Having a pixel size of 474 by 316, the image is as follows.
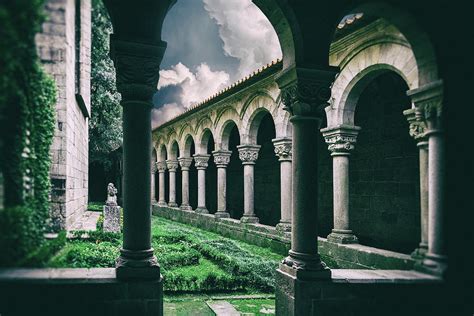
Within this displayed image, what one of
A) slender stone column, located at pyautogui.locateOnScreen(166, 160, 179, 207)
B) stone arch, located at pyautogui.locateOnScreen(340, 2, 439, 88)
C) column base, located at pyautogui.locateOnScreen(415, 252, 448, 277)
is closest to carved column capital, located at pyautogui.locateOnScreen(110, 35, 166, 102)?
stone arch, located at pyautogui.locateOnScreen(340, 2, 439, 88)

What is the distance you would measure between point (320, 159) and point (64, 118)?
721 centimetres

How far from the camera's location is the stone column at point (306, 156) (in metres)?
4.32

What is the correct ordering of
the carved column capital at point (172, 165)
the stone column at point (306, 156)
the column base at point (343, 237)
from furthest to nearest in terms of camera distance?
the carved column capital at point (172, 165) → the column base at point (343, 237) → the stone column at point (306, 156)

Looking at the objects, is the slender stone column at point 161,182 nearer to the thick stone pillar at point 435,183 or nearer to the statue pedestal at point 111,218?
the statue pedestal at point 111,218

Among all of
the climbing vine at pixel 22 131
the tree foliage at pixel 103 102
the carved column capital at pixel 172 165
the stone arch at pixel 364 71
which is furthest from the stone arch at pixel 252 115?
the carved column capital at pixel 172 165

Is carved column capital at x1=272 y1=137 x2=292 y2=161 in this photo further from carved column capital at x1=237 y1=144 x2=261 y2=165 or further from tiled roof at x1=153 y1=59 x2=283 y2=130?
carved column capital at x1=237 y1=144 x2=261 y2=165

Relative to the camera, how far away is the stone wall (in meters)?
3.41

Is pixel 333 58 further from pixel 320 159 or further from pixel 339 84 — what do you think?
pixel 320 159

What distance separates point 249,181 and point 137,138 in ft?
24.9

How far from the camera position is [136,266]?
3.64 metres

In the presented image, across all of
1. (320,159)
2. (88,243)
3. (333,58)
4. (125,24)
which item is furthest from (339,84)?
(88,243)

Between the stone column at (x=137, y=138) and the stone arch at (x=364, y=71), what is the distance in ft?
13.1

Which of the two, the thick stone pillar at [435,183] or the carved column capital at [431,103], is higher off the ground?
the carved column capital at [431,103]

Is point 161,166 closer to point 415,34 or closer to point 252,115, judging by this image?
point 252,115
